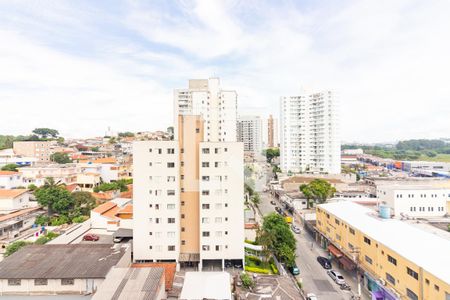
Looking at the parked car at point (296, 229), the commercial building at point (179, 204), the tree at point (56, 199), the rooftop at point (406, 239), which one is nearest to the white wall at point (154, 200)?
the commercial building at point (179, 204)

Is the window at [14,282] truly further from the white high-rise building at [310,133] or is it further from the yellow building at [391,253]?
the white high-rise building at [310,133]

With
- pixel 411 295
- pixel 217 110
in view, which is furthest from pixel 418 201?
pixel 217 110

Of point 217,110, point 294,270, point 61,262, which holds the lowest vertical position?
point 294,270

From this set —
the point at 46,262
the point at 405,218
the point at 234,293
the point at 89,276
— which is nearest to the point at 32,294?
the point at 46,262

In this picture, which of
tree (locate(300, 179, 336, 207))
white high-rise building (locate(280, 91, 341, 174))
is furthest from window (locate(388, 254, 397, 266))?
white high-rise building (locate(280, 91, 341, 174))

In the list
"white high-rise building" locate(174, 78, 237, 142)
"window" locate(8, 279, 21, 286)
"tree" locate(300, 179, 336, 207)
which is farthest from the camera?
"white high-rise building" locate(174, 78, 237, 142)

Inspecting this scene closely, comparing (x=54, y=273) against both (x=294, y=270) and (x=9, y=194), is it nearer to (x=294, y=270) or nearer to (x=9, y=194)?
(x=294, y=270)

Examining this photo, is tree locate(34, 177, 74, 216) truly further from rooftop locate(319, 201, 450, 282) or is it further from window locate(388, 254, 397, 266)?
window locate(388, 254, 397, 266)
